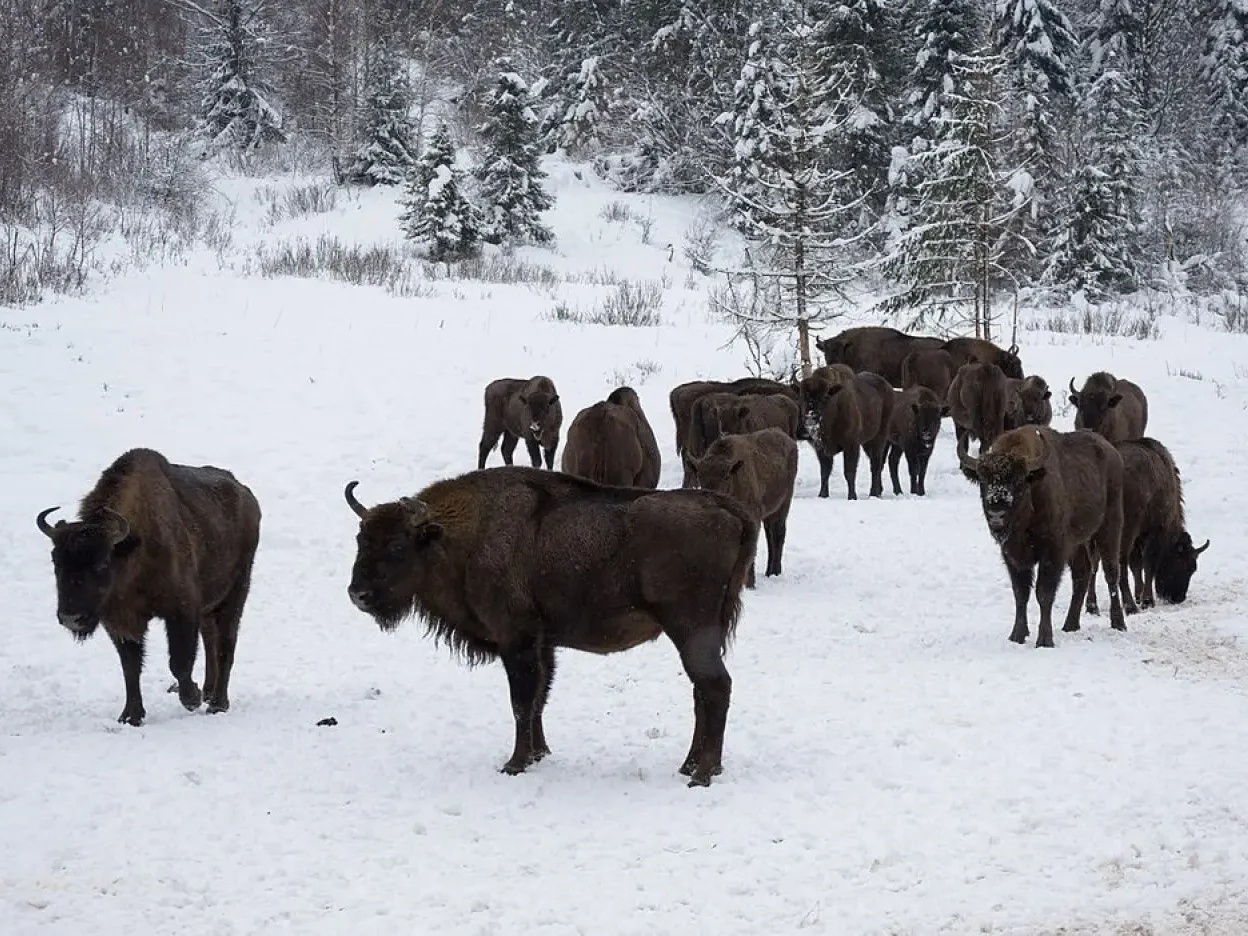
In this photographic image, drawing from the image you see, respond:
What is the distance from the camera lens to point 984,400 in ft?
71.1

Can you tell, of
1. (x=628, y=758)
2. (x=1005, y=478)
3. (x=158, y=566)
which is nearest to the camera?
(x=628, y=758)

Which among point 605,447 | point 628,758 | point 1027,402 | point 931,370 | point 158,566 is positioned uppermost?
point 931,370

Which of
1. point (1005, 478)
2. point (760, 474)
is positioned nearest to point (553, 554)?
point (1005, 478)

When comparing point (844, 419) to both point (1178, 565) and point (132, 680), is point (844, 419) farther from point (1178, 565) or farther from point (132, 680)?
point (132, 680)

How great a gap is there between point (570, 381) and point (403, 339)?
11.6ft

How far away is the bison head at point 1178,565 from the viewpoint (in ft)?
45.3

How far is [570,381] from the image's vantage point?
76.3ft

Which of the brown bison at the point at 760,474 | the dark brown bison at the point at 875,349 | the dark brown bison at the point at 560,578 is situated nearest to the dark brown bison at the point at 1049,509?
the brown bison at the point at 760,474

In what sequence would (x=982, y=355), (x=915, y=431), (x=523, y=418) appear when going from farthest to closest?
1. (x=982, y=355)
2. (x=915, y=431)
3. (x=523, y=418)

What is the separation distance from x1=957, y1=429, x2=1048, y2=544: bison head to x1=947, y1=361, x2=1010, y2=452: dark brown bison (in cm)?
1040

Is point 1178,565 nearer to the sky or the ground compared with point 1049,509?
nearer to the ground

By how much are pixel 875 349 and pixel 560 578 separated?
18.8m

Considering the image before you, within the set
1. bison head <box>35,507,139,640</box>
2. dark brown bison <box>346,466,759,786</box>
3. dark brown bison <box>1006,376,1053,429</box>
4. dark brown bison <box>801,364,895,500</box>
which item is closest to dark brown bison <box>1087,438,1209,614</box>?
dark brown bison <box>801,364,895,500</box>

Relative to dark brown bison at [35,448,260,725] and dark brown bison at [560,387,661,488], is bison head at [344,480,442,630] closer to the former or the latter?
dark brown bison at [35,448,260,725]
